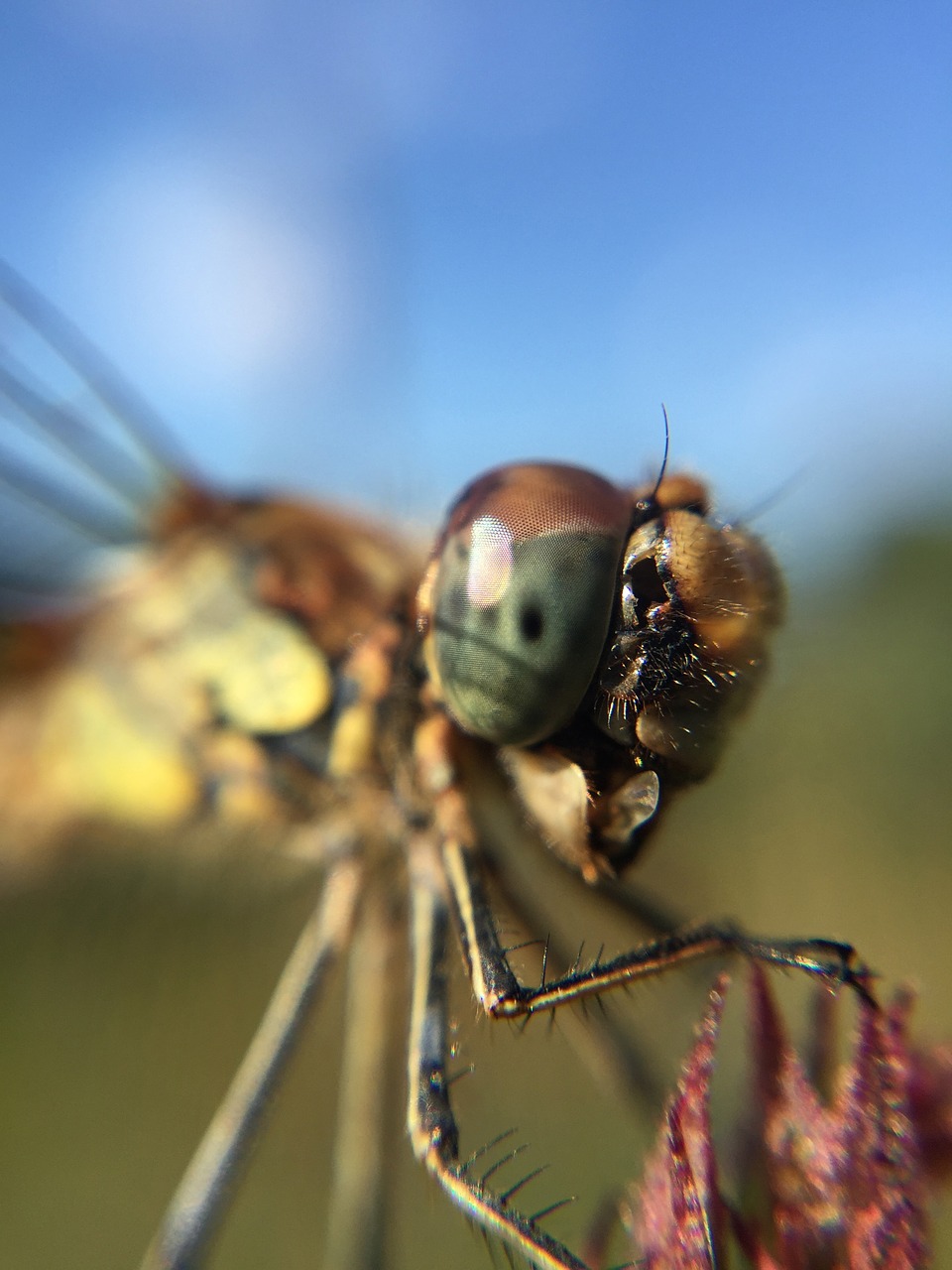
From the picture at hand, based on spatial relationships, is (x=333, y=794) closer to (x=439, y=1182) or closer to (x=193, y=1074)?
(x=439, y=1182)

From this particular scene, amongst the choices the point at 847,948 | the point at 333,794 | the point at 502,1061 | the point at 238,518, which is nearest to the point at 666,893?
the point at 502,1061

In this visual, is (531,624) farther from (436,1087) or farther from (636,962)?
(436,1087)

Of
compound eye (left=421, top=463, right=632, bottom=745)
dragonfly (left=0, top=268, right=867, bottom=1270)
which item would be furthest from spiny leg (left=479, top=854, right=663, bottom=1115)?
compound eye (left=421, top=463, right=632, bottom=745)

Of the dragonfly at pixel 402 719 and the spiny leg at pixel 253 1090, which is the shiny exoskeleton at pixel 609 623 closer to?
the dragonfly at pixel 402 719

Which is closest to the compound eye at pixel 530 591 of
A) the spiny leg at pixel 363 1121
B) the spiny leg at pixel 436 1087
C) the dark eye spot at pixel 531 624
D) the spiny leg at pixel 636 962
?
the dark eye spot at pixel 531 624

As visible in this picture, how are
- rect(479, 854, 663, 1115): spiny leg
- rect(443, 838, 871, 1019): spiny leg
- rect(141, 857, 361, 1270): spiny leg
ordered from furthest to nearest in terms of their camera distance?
rect(479, 854, 663, 1115): spiny leg
rect(141, 857, 361, 1270): spiny leg
rect(443, 838, 871, 1019): spiny leg

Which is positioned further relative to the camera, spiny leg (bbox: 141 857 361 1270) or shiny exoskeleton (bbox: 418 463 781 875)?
spiny leg (bbox: 141 857 361 1270)

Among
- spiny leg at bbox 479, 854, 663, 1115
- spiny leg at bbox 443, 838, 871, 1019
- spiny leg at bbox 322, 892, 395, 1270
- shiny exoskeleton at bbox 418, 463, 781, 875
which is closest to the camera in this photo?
spiny leg at bbox 443, 838, 871, 1019

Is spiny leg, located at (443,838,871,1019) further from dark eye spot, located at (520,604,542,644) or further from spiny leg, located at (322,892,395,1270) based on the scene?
spiny leg, located at (322,892,395,1270)
